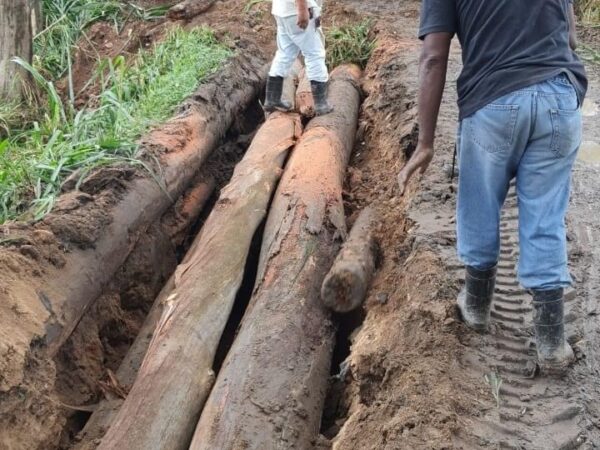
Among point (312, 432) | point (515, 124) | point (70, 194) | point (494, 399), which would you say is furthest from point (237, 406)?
point (70, 194)

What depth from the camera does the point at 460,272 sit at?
12.7 ft

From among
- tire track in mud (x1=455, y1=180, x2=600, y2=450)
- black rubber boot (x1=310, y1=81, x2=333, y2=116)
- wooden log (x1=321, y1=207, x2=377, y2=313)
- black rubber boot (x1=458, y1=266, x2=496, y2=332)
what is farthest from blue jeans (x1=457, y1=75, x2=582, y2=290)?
black rubber boot (x1=310, y1=81, x2=333, y2=116)

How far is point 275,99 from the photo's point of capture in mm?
6688

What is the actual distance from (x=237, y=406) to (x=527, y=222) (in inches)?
59.1

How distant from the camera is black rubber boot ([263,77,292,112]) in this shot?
663 cm

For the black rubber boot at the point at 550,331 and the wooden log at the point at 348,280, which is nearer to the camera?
the black rubber boot at the point at 550,331

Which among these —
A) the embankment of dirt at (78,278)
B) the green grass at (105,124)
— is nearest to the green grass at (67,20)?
the green grass at (105,124)

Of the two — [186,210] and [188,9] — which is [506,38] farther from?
[188,9]

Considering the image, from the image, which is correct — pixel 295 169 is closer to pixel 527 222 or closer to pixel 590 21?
pixel 527 222

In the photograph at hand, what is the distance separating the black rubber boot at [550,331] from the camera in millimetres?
3119

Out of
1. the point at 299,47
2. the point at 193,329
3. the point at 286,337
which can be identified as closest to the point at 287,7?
the point at 299,47

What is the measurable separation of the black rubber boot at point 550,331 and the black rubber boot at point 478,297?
25 cm

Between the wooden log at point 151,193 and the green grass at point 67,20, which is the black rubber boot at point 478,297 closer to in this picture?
the wooden log at point 151,193

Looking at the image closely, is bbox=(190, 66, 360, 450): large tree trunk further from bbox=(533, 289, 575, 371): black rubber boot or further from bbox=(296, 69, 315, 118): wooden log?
bbox=(296, 69, 315, 118): wooden log
